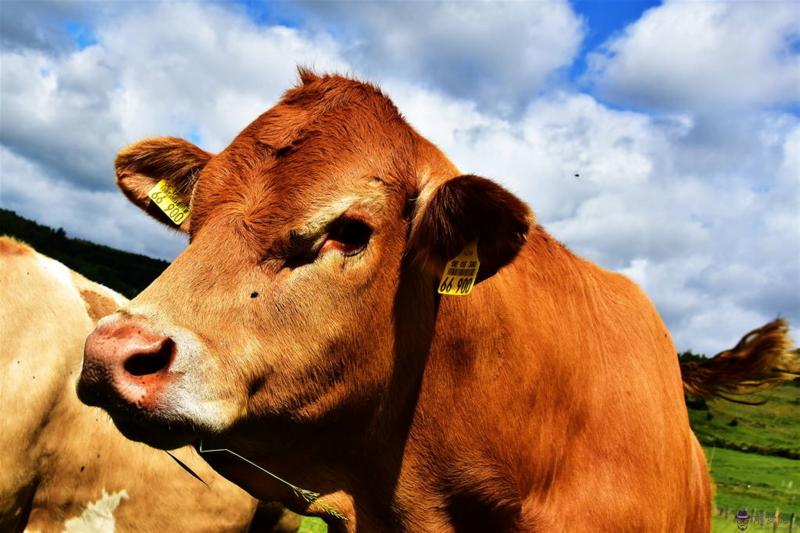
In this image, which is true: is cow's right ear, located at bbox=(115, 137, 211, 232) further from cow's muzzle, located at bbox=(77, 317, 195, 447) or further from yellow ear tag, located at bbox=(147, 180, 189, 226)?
cow's muzzle, located at bbox=(77, 317, 195, 447)

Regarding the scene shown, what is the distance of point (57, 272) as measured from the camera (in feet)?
21.0

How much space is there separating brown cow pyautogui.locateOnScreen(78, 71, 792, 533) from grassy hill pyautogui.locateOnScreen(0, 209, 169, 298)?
95.9 feet

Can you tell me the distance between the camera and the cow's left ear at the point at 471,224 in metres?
3.21

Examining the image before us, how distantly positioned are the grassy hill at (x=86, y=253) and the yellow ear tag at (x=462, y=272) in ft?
97.0

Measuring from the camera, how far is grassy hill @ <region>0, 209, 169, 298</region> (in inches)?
1289

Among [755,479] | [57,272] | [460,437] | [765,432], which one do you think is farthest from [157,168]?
[765,432]

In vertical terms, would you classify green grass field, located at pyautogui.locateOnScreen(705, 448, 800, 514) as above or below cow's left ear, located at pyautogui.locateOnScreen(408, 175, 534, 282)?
below

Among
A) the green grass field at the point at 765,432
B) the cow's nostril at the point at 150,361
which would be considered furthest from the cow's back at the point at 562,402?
the green grass field at the point at 765,432

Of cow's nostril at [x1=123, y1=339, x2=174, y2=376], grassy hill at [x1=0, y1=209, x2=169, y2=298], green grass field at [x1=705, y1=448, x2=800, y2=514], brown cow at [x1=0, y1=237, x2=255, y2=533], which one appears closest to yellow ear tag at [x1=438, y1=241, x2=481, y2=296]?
cow's nostril at [x1=123, y1=339, x2=174, y2=376]

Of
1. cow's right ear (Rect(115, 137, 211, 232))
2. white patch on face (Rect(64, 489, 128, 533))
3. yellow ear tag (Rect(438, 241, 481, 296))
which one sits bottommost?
white patch on face (Rect(64, 489, 128, 533))

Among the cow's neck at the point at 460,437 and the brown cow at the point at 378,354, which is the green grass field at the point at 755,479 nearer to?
the brown cow at the point at 378,354

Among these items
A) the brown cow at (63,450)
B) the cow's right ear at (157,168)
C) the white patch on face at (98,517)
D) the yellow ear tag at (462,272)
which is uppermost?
the cow's right ear at (157,168)

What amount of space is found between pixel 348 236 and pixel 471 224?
1.81ft

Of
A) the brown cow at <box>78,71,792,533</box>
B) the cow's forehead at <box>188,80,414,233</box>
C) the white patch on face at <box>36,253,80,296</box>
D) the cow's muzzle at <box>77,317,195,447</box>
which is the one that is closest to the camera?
the cow's muzzle at <box>77,317,195,447</box>
